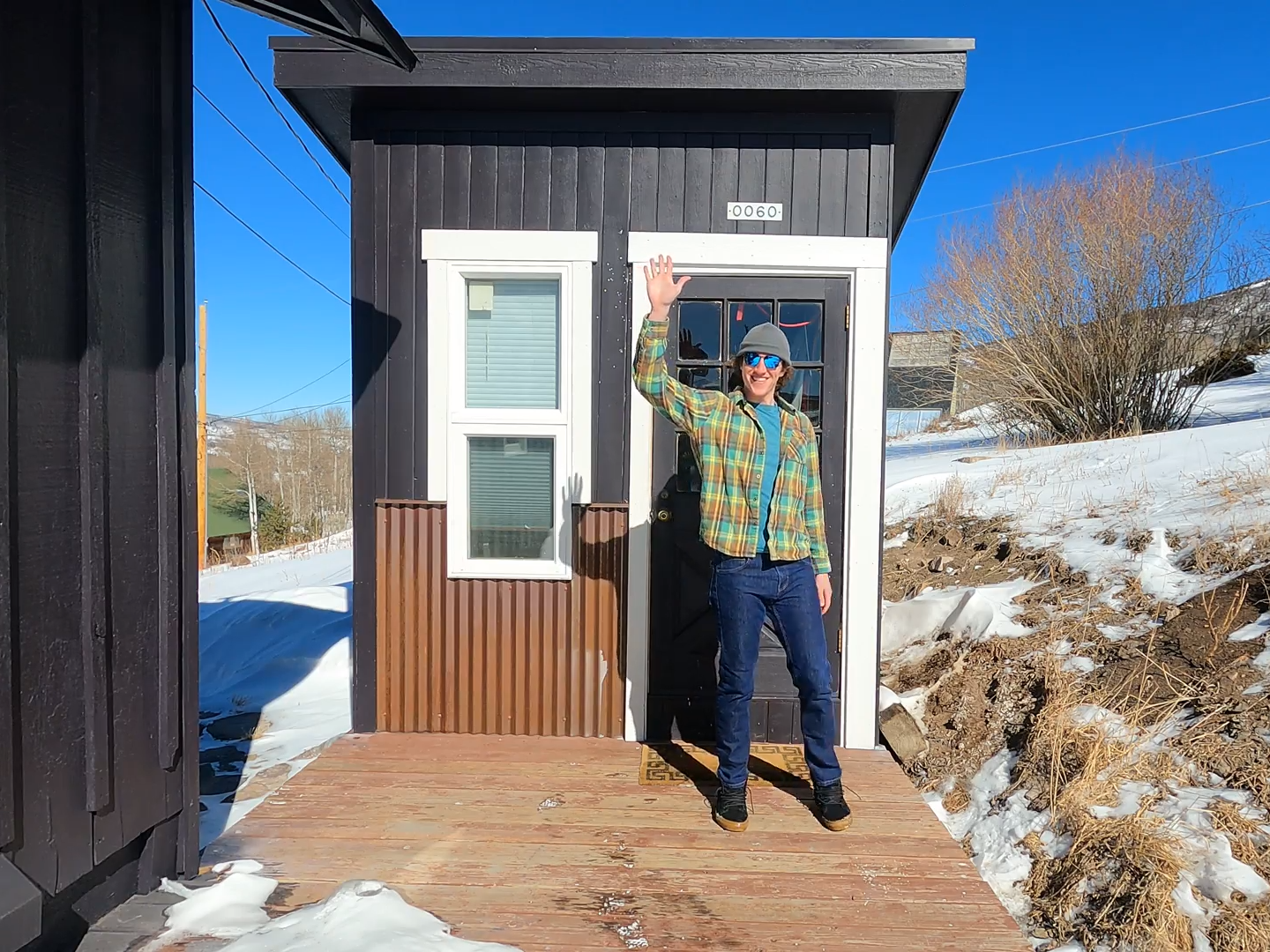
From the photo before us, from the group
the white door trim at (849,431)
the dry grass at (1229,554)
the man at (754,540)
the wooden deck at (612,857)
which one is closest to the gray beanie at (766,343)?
the man at (754,540)

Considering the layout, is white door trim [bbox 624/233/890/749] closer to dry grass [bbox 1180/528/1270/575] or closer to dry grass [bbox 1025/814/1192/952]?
dry grass [bbox 1025/814/1192/952]

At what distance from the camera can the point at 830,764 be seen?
2605mm

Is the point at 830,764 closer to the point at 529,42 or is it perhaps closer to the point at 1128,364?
the point at 529,42

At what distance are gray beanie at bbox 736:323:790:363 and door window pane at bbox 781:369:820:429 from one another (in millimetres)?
801

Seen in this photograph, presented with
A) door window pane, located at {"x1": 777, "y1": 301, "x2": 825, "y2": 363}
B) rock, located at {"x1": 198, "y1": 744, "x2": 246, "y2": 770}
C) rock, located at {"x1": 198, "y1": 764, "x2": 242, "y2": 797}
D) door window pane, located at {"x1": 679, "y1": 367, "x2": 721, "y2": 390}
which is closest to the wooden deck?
rock, located at {"x1": 198, "y1": 764, "x2": 242, "y2": 797}

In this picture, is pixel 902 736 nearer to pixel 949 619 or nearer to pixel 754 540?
pixel 949 619

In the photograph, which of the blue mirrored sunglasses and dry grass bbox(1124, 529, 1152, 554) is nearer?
the blue mirrored sunglasses

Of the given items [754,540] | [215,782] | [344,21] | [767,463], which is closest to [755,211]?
[767,463]

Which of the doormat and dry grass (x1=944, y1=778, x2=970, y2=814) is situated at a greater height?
the doormat

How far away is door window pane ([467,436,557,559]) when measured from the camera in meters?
3.42

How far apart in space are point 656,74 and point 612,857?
2.97 m

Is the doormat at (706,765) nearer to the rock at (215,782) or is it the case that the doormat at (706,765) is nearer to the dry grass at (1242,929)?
the dry grass at (1242,929)

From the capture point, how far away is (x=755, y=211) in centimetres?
330

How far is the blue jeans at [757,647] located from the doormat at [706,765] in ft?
1.12
